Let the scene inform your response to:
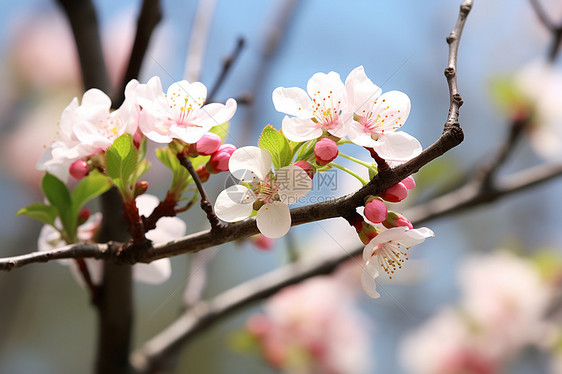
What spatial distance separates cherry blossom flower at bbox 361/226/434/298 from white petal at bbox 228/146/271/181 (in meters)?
0.14

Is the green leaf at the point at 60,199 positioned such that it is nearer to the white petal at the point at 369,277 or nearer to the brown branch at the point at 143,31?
the brown branch at the point at 143,31

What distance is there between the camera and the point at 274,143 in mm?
536

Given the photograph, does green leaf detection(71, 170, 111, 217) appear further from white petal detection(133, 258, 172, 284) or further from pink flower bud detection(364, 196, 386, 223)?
pink flower bud detection(364, 196, 386, 223)

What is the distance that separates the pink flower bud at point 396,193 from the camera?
1.72 feet

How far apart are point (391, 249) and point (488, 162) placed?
36.1 inches

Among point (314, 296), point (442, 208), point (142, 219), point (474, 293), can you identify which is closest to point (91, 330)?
point (314, 296)

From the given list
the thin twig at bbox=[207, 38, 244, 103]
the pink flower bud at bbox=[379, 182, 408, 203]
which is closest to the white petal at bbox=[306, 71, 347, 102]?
the pink flower bud at bbox=[379, 182, 408, 203]

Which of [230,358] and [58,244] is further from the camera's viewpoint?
[230,358]

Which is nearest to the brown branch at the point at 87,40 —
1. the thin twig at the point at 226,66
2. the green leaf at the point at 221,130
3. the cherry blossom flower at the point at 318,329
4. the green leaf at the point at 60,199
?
the thin twig at the point at 226,66

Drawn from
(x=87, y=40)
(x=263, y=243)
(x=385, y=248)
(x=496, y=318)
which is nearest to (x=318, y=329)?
(x=496, y=318)

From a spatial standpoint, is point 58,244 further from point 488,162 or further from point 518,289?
point 518,289

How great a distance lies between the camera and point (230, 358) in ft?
13.2

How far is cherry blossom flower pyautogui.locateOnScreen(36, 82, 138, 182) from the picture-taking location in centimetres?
60

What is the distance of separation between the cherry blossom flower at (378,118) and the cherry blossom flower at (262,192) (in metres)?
0.08
